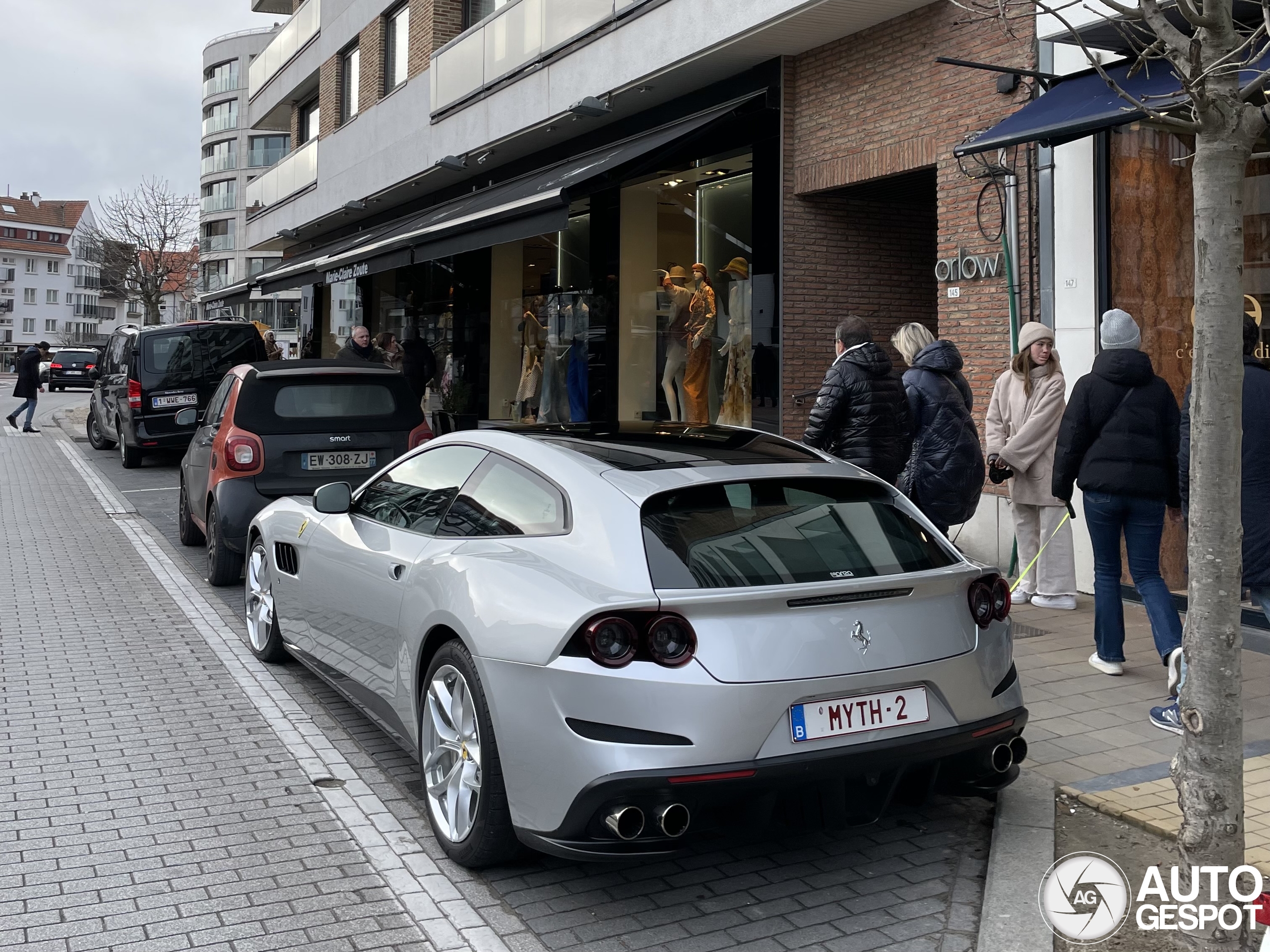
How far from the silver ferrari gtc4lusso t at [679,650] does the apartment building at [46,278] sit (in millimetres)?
120970

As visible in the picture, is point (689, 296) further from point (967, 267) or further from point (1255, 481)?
point (1255, 481)

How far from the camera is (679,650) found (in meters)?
3.65

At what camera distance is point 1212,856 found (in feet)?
11.6

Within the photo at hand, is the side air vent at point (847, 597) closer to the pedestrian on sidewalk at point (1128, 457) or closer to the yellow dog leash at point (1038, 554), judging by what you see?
the pedestrian on sidewalk at point (1128, 457)

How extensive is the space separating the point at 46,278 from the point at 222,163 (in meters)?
47.0

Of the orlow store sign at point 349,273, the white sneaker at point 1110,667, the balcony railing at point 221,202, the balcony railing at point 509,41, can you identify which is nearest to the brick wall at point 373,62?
the balcony railing at point 509,41

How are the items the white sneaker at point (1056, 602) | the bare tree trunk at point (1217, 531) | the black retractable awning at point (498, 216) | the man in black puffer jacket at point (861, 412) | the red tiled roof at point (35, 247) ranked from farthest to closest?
1. the red tiled roof at point (35, 247)
2. the black retractable awning at point (498, 216)
3. the white sneaker at point (1056, 602)
4. the man in black puffer jacket at point (861, 412)
5. the bare tree trunk at point (1217, 531)

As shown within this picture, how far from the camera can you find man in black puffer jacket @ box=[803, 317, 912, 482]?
7543 millimetres

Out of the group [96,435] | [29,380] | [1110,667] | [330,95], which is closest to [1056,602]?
[1110,667]

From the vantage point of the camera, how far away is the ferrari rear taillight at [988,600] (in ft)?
13.6

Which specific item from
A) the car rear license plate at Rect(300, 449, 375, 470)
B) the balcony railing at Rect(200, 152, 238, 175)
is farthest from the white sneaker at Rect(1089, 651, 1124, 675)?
the balcony railing at Rect(200, 152, 238, 175)

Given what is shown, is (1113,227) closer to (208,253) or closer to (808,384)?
(808,384)

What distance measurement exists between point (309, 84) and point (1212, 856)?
29492 mm

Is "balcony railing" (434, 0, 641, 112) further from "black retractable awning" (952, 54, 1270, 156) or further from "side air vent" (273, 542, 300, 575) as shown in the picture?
"side air vent" (273, 542, 300, 575)
